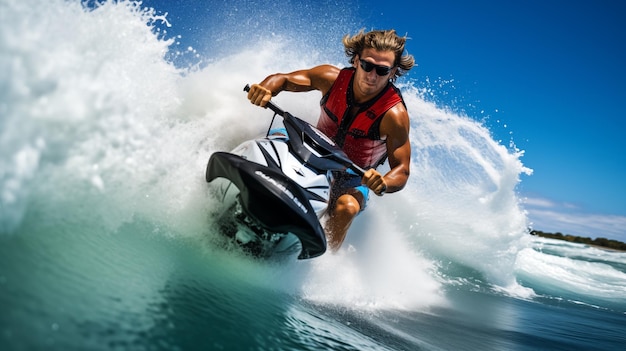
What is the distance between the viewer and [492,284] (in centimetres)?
927

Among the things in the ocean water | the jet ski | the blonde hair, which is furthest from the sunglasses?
the ocean water

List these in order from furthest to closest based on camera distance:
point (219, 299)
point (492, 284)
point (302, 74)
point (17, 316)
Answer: point (492, 284), point (302, 74), point (219, 299), point (17, 316)

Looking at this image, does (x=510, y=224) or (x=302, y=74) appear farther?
(x=510, y=224)

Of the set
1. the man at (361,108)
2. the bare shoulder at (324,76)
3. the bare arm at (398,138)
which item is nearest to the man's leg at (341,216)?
the man at (361,108)

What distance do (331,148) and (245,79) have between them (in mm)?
3161

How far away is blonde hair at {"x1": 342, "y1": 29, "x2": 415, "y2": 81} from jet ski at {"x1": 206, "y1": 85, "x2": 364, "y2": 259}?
1.01 metres

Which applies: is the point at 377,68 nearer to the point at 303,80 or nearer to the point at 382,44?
Result: the point at 382,44

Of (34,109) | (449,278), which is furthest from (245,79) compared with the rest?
(449,278)

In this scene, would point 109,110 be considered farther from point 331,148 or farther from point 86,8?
point 331,148

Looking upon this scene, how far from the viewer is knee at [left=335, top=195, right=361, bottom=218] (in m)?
3.92

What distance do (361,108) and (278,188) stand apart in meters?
1.58

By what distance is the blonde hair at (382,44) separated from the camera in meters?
4.19

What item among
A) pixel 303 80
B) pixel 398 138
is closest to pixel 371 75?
pixel 398 138

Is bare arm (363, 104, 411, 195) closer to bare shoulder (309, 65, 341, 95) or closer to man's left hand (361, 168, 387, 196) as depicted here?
man's left hand (361, 168, 387, 196)
